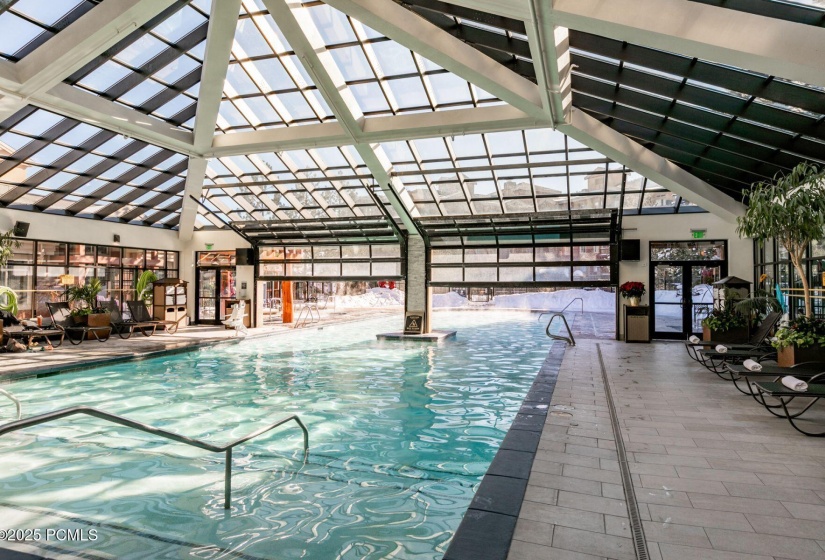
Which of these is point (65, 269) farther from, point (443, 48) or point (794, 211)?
point (794, 211)

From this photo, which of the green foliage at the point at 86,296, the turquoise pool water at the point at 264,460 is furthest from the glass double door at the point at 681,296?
the green foliage at the point at 86,296

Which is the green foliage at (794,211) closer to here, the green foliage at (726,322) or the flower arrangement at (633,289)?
the green foliage at (726,322)

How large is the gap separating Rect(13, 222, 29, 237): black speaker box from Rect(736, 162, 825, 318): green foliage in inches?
612

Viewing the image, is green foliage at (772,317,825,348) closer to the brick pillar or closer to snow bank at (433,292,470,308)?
the brick pillar

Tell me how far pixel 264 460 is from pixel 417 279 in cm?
1077

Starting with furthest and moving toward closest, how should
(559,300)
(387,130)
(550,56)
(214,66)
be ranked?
(559,300)
(387,130)
(214,66)
(550,56)

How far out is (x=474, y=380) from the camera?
8703mm

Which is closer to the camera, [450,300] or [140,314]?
[140,314]

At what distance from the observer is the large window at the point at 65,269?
12.9 meters

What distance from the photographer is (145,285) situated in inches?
623

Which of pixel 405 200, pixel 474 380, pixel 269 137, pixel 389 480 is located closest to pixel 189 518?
pixel 389 480

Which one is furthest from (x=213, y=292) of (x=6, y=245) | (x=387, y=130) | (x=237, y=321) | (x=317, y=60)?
(x=317, y=60)

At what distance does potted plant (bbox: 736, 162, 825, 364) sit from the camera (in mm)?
6543

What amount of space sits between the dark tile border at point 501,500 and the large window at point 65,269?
13520 millimetres
